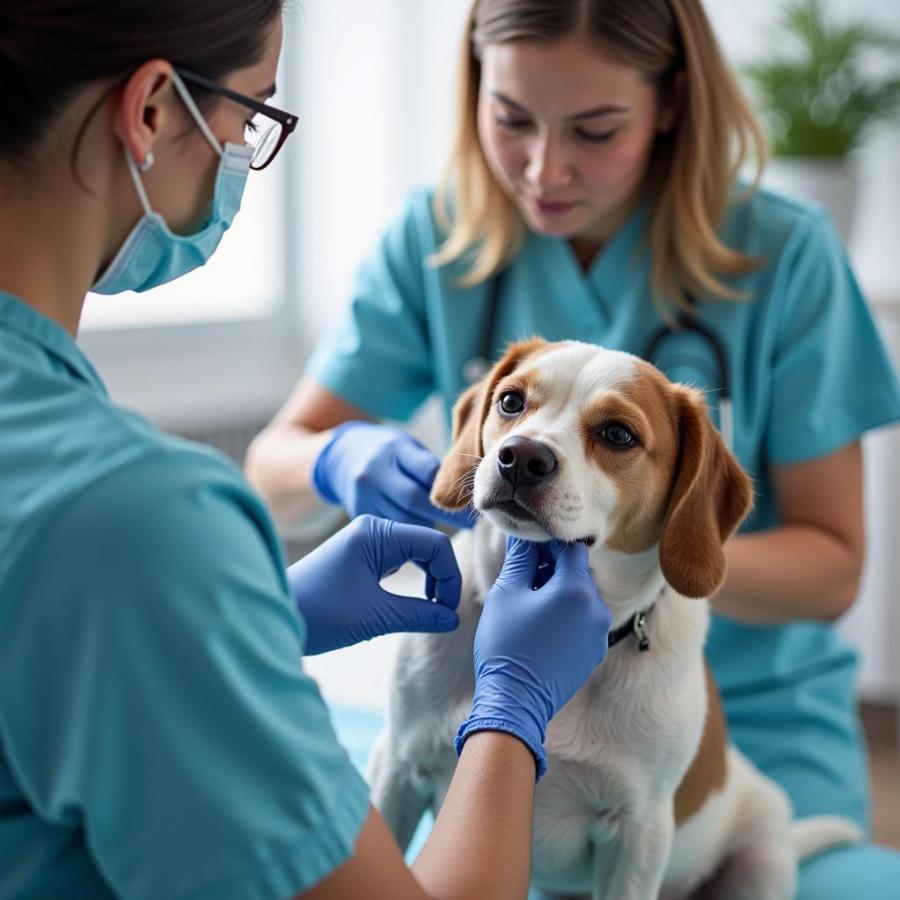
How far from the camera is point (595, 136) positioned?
1.41 metres

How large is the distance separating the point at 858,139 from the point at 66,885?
2613mm

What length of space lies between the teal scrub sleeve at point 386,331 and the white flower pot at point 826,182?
132cm

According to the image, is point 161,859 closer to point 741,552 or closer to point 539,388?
point 539,388

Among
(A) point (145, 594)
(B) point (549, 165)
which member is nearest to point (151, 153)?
(A) point (145, 594)

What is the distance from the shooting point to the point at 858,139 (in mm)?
2770

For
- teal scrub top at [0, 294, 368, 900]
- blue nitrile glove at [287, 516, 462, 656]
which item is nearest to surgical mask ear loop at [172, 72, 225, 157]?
teal scrub top at [0, 294, 368, 900]

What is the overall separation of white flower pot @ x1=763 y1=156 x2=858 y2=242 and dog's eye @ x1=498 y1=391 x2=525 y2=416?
1824 millimetres

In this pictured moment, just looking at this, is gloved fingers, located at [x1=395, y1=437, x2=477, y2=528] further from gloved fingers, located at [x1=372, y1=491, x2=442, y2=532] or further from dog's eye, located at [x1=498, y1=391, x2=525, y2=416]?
dog's eye, located at [x1=498, y1=391, x2=525, y2=416]

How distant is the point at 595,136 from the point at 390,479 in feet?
1.62

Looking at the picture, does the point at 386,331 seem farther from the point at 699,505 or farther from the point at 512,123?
the point at 699,505

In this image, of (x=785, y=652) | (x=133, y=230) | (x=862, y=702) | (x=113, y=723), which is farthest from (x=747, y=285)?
(x=862, y=702)

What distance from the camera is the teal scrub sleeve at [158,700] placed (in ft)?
2.01

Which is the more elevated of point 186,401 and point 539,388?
point 539,388

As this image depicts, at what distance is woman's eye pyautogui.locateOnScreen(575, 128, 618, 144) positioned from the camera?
140 centimetres
